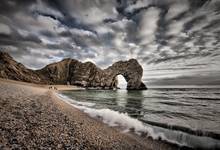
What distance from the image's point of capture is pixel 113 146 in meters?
5.15

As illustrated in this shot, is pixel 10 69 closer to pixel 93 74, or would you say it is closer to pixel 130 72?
pixel 93 74

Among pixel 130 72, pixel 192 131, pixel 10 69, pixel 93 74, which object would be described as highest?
pixel 130 72

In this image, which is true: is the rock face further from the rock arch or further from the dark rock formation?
the dark rock formation

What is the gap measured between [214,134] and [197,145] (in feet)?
7.39

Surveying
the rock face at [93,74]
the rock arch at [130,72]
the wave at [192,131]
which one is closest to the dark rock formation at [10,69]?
the rock face at [93,74]

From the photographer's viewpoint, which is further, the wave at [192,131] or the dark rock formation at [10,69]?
the dark rock formation at [10,69]

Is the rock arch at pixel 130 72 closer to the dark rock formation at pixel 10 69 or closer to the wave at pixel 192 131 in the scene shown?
the dark rock formation at pixel 10 69

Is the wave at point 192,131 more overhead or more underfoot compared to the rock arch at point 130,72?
more underfoot

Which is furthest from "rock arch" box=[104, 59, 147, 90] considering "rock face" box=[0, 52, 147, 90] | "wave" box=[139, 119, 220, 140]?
"wave" box=[139, 119, 220, 140]

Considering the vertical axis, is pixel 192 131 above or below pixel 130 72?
below

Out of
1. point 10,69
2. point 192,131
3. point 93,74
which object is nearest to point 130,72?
point 93,74

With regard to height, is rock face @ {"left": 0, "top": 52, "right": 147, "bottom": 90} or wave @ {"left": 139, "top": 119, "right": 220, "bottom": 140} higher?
rock face @ {"left": 0, "top": 52, "right": 147, "bottom": 90}

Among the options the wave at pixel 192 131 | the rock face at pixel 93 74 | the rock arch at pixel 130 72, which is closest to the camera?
the wave at pixel 192 131

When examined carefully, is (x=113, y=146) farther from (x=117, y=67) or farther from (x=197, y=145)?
(x=117, y=67)
